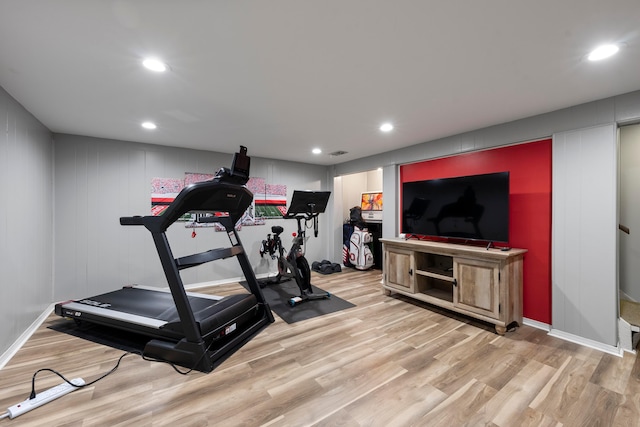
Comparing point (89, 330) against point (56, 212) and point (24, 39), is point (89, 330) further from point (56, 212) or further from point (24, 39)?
point (24, 39)

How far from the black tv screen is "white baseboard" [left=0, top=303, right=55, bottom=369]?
14.4ft

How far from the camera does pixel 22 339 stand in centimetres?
251

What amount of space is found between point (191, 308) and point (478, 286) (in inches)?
115

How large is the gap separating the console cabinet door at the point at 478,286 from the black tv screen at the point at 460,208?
1.12ft

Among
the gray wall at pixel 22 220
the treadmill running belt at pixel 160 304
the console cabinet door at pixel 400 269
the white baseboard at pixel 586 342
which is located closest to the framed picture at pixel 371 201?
the console cabinet door at pixel 400 269

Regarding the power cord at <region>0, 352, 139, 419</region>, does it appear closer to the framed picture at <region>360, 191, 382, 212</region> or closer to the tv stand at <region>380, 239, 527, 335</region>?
the tv stand at <region>380, 239, 527, 335</region>

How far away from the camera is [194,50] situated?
1.66 meters

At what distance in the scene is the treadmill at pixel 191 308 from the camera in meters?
2.17

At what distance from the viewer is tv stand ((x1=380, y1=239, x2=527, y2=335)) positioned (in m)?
2.71

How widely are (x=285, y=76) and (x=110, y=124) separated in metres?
2.50

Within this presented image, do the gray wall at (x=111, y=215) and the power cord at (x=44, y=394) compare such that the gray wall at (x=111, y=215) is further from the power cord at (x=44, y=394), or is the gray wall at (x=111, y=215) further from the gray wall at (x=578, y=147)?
the gray wall at (x=578, y=147)

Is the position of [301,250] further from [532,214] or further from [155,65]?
[532,214]

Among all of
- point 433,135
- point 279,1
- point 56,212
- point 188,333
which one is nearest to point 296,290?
point 188,333

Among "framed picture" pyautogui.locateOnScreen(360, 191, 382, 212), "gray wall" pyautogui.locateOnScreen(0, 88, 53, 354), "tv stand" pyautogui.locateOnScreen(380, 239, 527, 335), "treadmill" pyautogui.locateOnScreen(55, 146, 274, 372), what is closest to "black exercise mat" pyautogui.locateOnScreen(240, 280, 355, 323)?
"treadmill" pyautogui.locateOnScreen(55, 146, 274, 372)
